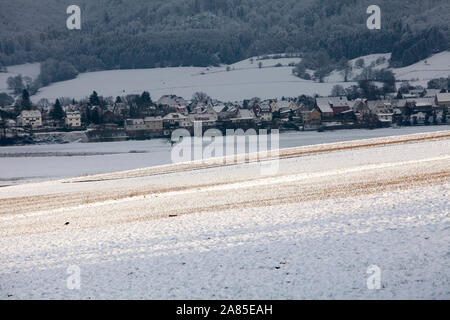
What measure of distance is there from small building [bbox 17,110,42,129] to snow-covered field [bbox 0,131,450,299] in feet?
362

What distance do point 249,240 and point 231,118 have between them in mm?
118006

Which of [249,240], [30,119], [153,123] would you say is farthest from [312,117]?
[249,240]

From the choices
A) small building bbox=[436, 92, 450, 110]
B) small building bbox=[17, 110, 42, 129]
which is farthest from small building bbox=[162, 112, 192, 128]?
small building bbox=[436, 92, 450, 110]

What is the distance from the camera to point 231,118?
132625 mm

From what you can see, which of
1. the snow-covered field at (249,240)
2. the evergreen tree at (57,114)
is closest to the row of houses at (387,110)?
the evergreen tree at (57,114)

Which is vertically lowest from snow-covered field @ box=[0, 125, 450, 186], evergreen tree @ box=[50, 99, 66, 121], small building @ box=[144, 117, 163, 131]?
snow-covered field @ box=[0, 125, 450, 186]

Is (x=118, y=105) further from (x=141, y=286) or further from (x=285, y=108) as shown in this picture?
(x=141, y=286)

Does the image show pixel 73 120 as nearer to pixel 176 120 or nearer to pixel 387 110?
pixel 176 120

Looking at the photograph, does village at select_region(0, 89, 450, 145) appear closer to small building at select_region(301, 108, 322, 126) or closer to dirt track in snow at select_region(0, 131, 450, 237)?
small building at select_region(301, 108, 322, 126)

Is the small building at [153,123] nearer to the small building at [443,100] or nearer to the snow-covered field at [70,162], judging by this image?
the snow-covered field at [70,162]

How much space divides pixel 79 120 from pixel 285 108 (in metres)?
49.2

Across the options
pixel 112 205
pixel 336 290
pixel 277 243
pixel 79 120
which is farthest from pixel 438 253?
pixel 79 120

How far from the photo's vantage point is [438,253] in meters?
12.5

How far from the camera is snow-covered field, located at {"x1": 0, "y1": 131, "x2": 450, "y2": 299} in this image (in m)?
12.0
